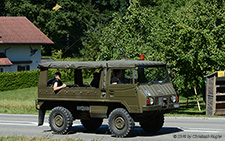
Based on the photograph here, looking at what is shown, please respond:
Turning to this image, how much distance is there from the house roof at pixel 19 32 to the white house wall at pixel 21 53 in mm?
1199

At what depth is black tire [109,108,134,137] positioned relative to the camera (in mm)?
13602

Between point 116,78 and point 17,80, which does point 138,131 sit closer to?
point 116,78

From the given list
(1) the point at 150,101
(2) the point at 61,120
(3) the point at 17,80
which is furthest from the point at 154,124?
(3) the point at 17,80

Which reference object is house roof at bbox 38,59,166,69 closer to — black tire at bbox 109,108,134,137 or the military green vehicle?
the military green vehicle

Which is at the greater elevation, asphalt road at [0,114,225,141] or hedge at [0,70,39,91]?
hedge at [0,70,39,91]

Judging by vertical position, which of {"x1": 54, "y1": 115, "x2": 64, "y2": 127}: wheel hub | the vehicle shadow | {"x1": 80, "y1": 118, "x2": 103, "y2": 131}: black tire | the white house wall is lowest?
the vehicle shadow

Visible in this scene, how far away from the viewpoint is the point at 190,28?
27.6 m

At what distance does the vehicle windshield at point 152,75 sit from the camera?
14.0 m

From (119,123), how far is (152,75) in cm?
196

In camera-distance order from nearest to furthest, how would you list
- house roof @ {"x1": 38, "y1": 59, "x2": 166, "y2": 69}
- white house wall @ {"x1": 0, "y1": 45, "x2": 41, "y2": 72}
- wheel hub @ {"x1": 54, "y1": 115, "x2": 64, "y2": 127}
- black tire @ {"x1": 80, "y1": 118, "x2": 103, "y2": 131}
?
1. house roof @ {"x1": 38, "y1": 59, "x2": 166, "y2": 69}
2. wheel hub @ {"x1": 54, "y1": 115, "x2": 64, "y2": 127}
3. black tire @ {"x1": 80, "y1": 118, "x2": 103, "y2": 131}
4. white house wall @ {"x1": 0, "y1": 45, "x2": 41, "y2": 72}

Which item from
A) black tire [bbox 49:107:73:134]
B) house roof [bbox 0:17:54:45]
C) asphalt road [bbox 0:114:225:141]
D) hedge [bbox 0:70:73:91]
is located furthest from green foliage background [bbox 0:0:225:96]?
house roof [bbox 0:17:54:45]

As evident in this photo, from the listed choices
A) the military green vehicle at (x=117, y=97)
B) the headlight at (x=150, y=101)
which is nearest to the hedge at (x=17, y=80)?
the military green vehicle at (x=117, y=97)

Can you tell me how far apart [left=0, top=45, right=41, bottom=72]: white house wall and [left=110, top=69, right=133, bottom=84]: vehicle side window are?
4760cm

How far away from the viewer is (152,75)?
48.2 feet
